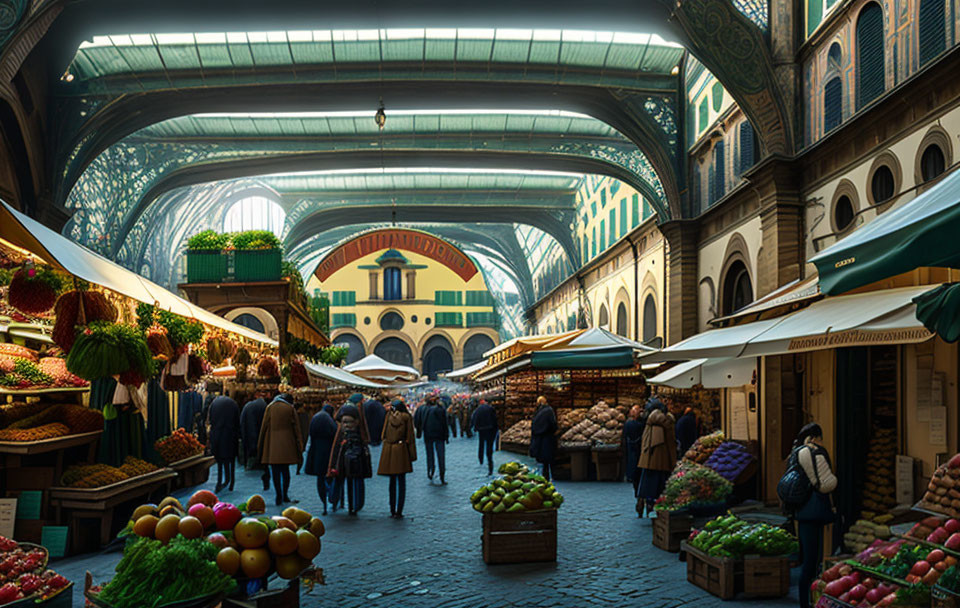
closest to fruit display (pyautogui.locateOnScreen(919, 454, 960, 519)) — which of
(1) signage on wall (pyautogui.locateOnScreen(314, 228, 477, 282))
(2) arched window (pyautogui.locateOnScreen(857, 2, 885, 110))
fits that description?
(2) arched window (pyautogui.locateOnScreen(857, 2, 885, 110))

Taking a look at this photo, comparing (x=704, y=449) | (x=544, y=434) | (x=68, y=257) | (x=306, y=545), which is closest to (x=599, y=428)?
(x=544, y=434)

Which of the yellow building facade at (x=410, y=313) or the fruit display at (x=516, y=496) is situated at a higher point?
the yellow building facade at (x=410, y=313)

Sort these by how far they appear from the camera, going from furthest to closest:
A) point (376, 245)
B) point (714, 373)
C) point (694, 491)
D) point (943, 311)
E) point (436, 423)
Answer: point (376, 245)
point (436, 423)
point (714, 373)
point (694, 491)
point (943, 311)

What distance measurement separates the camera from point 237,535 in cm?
377

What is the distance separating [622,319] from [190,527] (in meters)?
16.9

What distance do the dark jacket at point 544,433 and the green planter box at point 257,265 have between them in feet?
16.3

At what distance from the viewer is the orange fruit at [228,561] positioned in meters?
3.60

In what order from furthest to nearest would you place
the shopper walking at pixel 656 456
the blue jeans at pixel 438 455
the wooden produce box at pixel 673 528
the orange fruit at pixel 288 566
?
1. the blue jeans at pixel 438 455
2. the shopper walking at pixel 656 456
3. the wooden produce box at pixel 673 528
4. the orange fruit at pixel 288 566

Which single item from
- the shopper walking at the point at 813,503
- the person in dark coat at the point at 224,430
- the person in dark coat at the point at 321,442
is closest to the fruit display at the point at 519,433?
the person in dark coat at the point at 224,430

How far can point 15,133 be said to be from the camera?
11.3m

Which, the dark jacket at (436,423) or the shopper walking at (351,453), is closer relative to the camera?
the shopper walking at (351,453)

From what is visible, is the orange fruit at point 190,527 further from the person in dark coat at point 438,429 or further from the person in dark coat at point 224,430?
the person in dark coat at point 438,429

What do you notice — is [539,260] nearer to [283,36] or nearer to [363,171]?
[363,171]

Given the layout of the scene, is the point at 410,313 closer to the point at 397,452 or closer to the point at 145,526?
the point at 397,452
